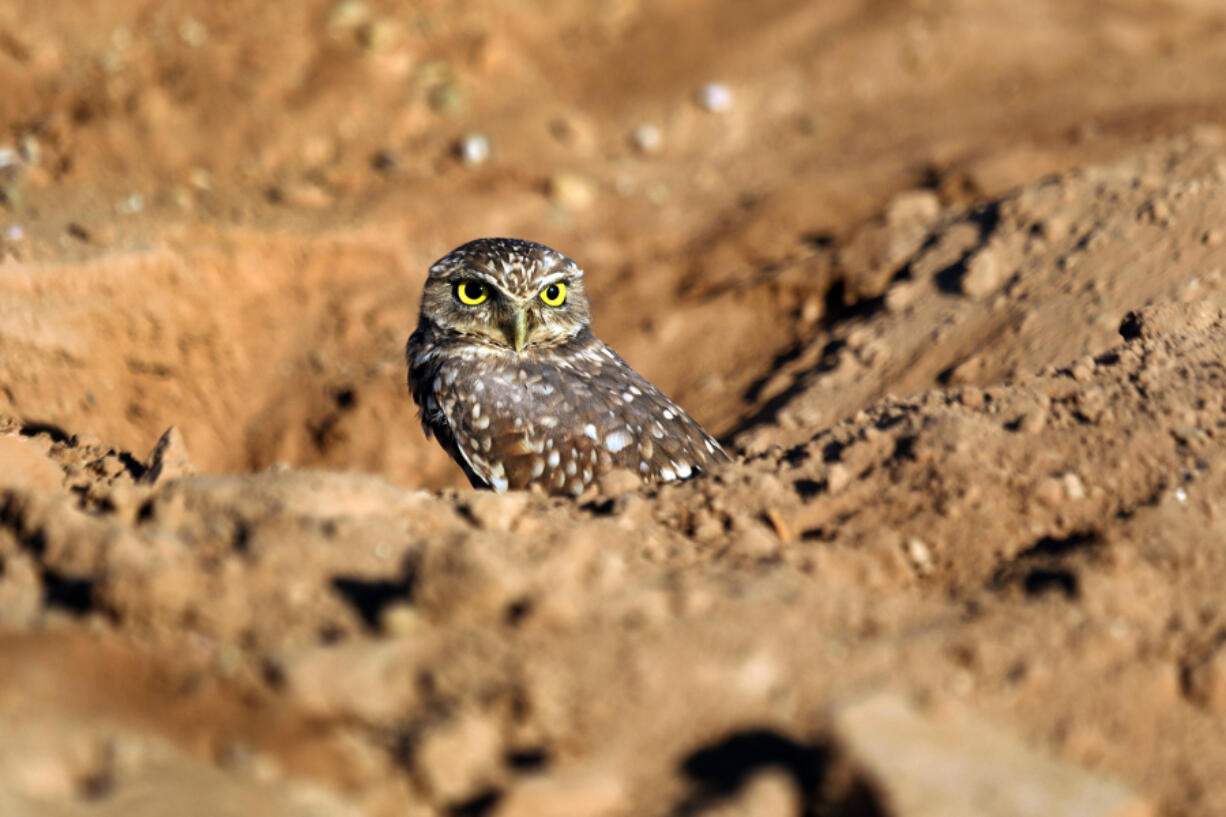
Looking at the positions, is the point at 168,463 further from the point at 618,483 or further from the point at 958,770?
the point at 958,770

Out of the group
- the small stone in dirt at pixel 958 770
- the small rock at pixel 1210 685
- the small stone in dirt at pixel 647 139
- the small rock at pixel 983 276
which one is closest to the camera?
the small stone in dirt at pixel 958 770

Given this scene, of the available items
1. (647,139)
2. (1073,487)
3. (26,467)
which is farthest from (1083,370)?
(647,139)

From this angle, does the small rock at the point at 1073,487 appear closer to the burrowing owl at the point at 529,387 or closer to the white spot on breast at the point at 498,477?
the burrowing owl at the point at 529,387

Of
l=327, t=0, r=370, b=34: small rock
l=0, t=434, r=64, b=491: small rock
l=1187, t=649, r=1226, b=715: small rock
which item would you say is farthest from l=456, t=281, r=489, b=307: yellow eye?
l=327, t=0, r=370, b=34: small rock

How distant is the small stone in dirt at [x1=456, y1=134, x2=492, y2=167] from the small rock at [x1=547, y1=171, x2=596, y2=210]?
0.69m

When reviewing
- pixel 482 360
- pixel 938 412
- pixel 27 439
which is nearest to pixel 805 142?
pixel 482 360

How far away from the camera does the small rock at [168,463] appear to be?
3623 mm

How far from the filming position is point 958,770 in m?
2.16

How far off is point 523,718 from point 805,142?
342 inches

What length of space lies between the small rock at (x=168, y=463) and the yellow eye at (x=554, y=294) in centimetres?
201

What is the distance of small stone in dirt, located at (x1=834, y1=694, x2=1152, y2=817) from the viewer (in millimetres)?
2074

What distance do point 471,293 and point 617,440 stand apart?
3.80 ft

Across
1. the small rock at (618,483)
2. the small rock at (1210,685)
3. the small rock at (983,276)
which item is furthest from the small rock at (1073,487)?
the small rock at (983,276)

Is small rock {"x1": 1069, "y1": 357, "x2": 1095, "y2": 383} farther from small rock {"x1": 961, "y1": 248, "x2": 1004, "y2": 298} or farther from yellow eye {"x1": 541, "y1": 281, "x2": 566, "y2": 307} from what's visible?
small rock {"x1": 961, "y1": 248, "x2": 1004, "y2": 298}
